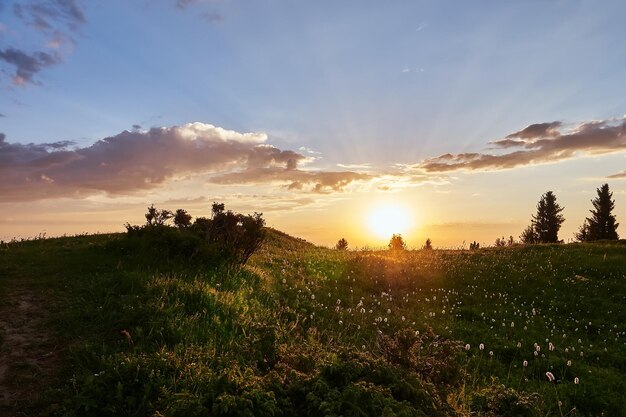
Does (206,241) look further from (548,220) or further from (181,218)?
(548,220)

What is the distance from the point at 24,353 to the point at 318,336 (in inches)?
221

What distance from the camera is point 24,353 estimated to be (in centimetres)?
816

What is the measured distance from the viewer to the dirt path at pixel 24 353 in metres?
6.83

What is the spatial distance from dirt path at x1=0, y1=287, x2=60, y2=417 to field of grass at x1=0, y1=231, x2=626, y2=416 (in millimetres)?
72

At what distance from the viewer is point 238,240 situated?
54.1ft

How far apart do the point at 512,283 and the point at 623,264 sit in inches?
273

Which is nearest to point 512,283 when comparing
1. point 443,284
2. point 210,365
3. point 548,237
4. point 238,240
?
point 443,284

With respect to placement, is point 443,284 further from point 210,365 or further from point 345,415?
point 345,415

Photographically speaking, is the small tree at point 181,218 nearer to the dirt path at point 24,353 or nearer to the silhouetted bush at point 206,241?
the silhouetted bush at point 206,241

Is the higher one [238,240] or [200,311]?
[238,240]

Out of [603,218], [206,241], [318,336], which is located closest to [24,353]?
[318,336]

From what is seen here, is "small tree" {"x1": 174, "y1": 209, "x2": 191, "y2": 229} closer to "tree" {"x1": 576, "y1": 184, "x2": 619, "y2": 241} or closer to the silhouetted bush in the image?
the silhouetted bush

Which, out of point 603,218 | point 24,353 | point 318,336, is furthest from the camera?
point 603,218

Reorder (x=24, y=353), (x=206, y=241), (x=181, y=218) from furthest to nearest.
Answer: (x=181, y=218) → (x=206, y=241) → (x=24, y=353)
